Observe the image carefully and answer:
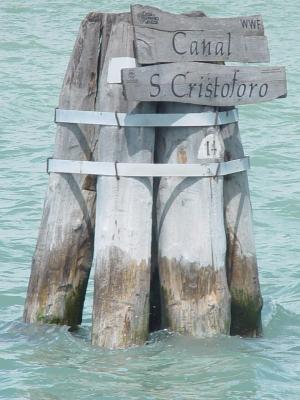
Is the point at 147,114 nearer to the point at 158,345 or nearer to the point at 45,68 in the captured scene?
the point at 158,345

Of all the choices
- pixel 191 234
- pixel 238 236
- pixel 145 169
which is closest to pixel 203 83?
pixel 145 169

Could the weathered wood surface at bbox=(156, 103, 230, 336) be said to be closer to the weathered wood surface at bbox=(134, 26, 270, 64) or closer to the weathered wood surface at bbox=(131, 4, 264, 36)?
the weathered wood surface at bbox=(134, 26, 270, 64)

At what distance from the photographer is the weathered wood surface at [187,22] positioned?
241 inches

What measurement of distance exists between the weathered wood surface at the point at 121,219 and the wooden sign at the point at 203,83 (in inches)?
6.5

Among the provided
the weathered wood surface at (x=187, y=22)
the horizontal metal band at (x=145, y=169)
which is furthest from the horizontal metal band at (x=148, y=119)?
the weathered wood surface at (x=187, y=22)

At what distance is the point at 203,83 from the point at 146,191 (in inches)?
24.2

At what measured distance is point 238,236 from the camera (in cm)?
660

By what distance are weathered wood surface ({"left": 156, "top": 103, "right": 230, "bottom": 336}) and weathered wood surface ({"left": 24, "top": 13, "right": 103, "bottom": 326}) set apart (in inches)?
15.9

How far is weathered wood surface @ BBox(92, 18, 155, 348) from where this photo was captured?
6.22 metres

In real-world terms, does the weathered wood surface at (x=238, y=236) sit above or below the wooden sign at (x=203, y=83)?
below

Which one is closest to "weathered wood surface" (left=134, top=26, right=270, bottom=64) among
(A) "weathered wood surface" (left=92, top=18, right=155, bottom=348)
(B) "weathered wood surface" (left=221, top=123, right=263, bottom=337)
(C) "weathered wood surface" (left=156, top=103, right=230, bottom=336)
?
(A) "weathered wood surface" (left=92, top=18, right=155, bottom=348)

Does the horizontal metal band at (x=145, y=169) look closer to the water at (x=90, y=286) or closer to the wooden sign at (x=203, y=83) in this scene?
the wooden sign at (x=203, y=83)

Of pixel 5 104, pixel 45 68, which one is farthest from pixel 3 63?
pixel 5 104

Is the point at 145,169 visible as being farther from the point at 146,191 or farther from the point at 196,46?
the point at 196,46
